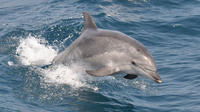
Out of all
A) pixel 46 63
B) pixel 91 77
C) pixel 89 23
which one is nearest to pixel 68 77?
pixel 91 77

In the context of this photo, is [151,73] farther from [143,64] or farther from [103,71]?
[103,71]

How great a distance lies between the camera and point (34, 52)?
13.1 meters

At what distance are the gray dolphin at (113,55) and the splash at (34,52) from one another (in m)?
3.22

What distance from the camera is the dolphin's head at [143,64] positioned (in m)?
7.83

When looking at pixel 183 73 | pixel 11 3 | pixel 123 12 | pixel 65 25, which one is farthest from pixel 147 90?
pixel 11 3

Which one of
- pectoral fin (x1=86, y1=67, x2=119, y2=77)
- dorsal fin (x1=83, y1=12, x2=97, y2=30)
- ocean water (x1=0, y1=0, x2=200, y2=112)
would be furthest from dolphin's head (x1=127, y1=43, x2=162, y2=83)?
dorsal fin (x1=83, y1=12, x2=97, y2=30)

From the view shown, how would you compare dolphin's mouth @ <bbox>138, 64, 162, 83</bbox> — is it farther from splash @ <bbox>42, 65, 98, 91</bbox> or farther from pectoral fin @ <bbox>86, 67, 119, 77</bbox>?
splash @ <bbox>42, 65, 98, 91</bbox>

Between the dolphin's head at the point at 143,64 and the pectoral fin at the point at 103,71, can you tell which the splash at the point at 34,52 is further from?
the dolphin's head at the point at 143,64

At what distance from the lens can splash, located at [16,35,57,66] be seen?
1210cm

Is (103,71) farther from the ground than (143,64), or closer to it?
closer to it

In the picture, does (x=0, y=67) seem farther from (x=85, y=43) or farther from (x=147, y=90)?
(x=147, y=90)

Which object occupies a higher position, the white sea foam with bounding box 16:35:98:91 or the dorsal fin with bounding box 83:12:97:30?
the dorsal fin with bounding box 83:12:97:30

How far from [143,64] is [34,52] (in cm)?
618

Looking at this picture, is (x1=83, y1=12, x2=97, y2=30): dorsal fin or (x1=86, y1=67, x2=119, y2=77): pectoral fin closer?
(x1=86, y1=67, x2=119, y2=77): pectoral fin
